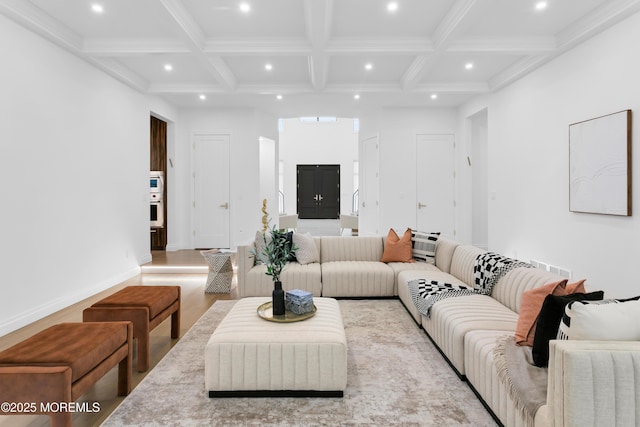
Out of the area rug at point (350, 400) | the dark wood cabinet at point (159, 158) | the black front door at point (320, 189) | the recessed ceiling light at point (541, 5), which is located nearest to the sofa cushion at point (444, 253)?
the area rug at point (350, 400)

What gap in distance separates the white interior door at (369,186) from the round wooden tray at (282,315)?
5046 millimetres

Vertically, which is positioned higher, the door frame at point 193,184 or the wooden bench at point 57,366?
the door frame at point 193,184

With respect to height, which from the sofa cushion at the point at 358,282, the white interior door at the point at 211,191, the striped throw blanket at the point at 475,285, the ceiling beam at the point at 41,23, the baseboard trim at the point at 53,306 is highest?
the ceiling beam at the point at 41,23

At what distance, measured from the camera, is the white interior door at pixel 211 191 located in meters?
7.40

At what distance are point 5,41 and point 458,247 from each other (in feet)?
15.9

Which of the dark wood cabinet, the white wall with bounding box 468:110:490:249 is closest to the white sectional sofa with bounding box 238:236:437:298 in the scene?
the white wall with bounding box 468:110:490:249

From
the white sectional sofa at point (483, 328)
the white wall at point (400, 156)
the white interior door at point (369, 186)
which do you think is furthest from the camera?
the white interior door at point (369, 186)

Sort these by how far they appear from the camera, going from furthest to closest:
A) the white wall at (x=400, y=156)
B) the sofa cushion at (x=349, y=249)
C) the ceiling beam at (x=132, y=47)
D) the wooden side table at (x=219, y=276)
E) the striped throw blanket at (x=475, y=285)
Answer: the white wall at (x=400, y=156), the sofa cushion at (x=349, y=249), the wooden side table at (x=219, y=276), the ceiling beam at (x=132, y=47), the striped throw blanket at (x=475, y=285)

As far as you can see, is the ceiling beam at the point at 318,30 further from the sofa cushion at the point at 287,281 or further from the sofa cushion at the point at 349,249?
the sofa cushion at the point at 287,281

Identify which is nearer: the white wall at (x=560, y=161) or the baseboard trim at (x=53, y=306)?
the baseboard trim at (x=53, y=306)

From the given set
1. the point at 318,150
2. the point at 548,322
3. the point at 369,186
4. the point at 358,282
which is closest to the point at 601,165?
the point at 358,282

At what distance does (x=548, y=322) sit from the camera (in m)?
1.69

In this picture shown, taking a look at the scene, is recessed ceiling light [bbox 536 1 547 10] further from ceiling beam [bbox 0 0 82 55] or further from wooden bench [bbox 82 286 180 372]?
ceiling beam [bbox 0 0 82 55]

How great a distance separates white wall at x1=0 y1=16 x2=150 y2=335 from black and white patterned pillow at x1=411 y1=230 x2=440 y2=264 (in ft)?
13.2
